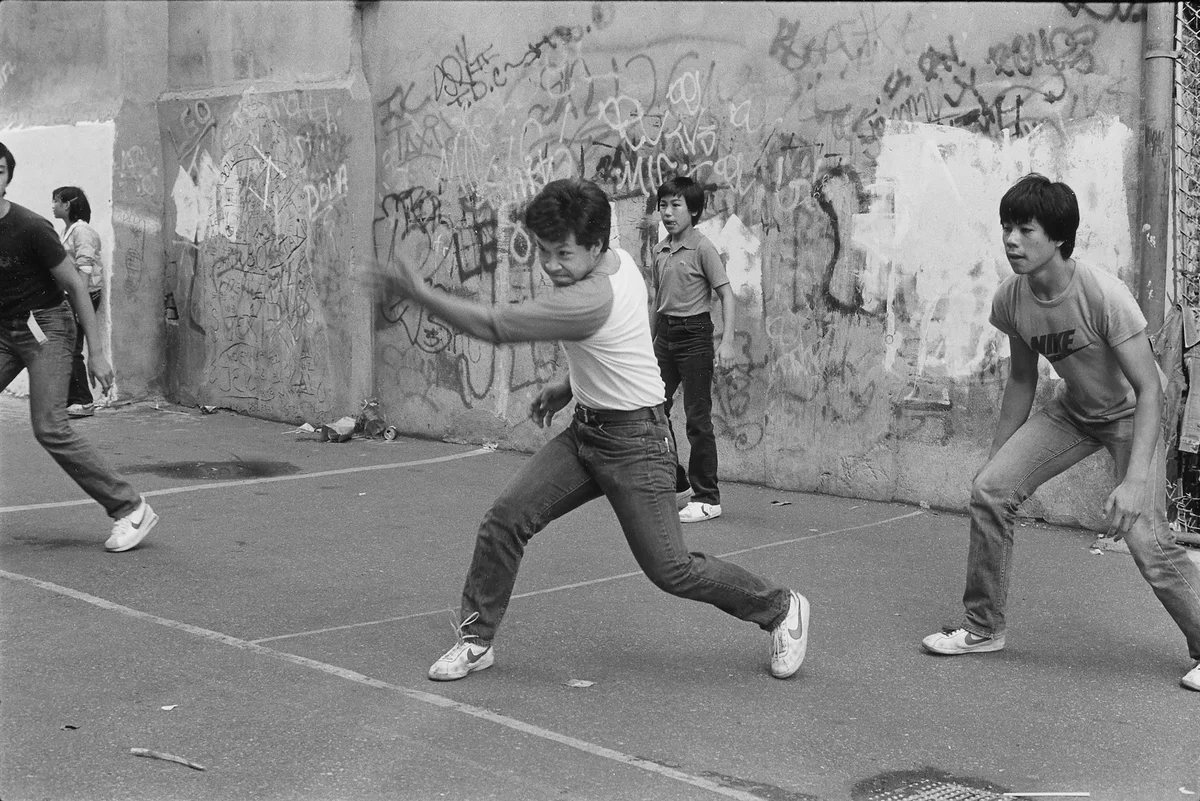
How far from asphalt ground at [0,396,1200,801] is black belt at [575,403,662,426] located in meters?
0.93

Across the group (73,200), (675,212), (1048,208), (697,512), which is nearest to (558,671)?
(1048,208)

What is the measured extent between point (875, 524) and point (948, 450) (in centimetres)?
65

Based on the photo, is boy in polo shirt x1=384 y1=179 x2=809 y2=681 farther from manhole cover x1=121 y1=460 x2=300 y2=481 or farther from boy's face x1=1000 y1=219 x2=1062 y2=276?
manhole cover x1=121 y1=460 x2=300 y2=481

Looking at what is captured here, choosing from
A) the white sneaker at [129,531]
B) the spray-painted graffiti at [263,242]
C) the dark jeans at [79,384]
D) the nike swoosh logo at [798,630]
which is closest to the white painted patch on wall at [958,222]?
the nike swoosh logo at [798,630]

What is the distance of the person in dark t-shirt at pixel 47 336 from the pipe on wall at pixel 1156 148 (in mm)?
5099

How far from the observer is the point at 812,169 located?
8.33m

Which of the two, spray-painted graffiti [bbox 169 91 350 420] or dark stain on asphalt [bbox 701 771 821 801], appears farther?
spray-painted graffiti [bbox 169 91 350 420]

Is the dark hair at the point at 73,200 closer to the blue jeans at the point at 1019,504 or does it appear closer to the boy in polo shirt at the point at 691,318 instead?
the boy in polo shirt at the point at 691,318

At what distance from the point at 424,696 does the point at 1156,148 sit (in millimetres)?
4649

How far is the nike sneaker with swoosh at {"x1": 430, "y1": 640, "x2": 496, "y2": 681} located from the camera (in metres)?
4.78

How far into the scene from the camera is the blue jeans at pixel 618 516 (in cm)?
467

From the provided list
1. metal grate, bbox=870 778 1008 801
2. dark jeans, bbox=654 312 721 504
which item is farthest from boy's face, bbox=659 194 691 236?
metal grate, bbox=870 778 1008 801

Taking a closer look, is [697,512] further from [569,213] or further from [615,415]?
[569,213]

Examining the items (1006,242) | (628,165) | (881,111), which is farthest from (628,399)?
(628,165)
